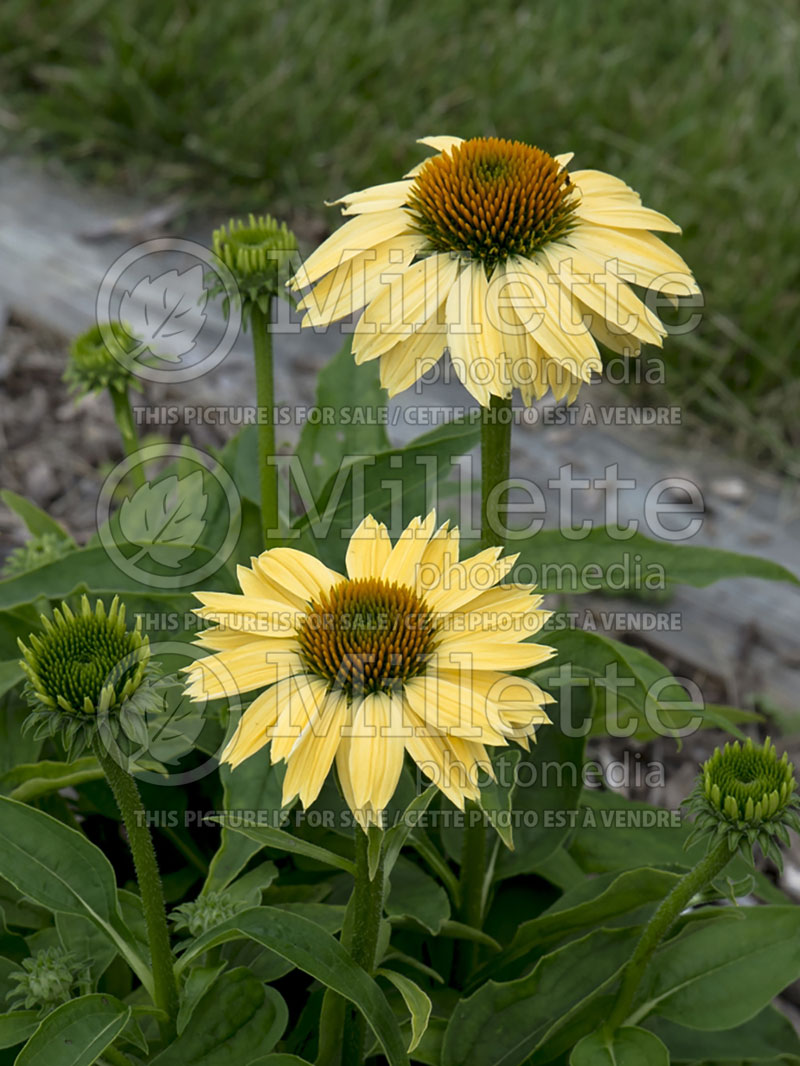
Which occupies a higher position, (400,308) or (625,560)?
(400,308)

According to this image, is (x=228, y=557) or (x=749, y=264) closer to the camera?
(x=228, y=557)

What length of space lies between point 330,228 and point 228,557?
5.83 ft

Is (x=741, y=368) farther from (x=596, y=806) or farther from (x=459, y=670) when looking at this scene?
(x=459, y=670)

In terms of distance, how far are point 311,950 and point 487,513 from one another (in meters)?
0.47

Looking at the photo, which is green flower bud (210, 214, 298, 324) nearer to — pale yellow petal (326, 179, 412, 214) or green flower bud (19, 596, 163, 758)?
pale yellow petal (326, 179, 412, 214)

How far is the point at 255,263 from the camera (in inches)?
56.9

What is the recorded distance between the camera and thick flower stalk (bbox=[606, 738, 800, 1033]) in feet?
3.51

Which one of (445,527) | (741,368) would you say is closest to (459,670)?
(445,527)

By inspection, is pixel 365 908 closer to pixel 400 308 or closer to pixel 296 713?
pixel 296 713

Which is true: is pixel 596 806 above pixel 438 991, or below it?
above

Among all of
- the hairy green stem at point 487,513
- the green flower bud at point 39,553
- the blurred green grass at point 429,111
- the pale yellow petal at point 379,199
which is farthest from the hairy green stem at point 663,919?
the blurred green grass at point 429,111

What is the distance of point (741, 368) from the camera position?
2.92 metres

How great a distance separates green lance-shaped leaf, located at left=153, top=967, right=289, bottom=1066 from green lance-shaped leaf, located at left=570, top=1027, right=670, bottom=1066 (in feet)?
1.05

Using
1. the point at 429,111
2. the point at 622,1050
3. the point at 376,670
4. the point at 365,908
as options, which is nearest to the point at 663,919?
the point at 622,1050
